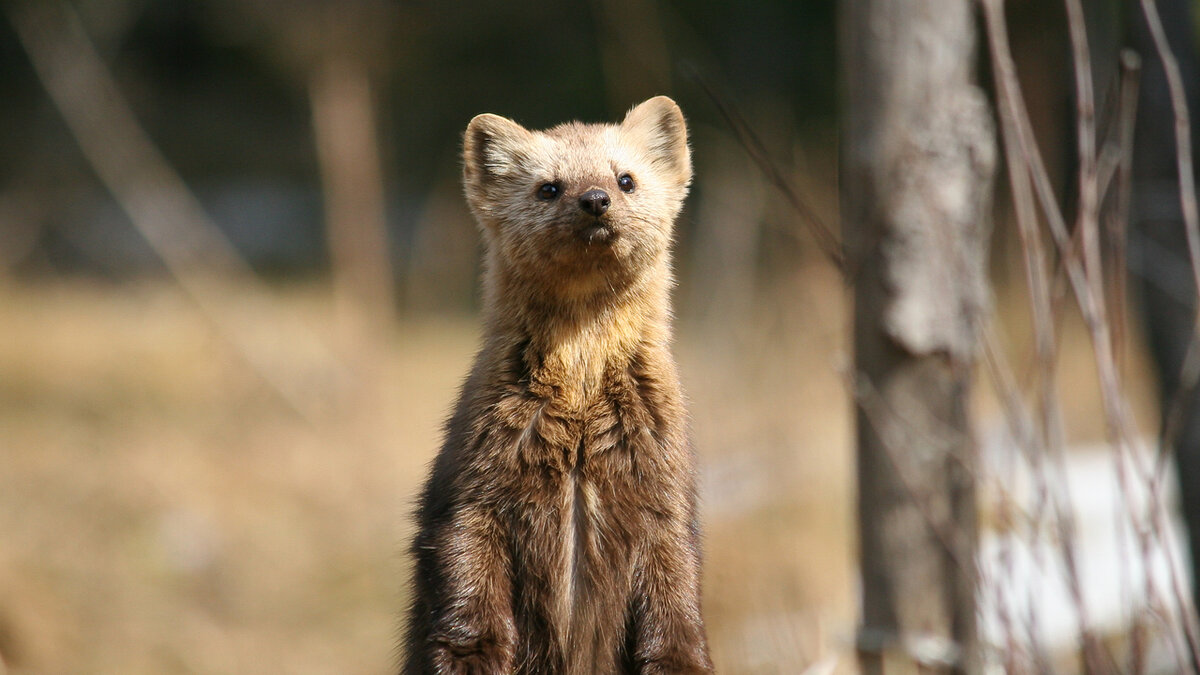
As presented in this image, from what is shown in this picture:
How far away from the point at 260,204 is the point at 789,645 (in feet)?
34.3

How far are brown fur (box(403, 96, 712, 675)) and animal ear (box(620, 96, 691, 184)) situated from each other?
0.25 meters

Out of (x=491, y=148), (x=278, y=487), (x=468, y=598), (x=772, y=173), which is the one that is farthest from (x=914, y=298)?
(x=278, y=487)

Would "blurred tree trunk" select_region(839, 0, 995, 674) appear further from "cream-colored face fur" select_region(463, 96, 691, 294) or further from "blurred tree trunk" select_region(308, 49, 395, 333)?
"blurred tree trunk" select_region(308, 49, 395, 333)

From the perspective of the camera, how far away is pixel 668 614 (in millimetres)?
3162

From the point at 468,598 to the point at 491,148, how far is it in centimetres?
144

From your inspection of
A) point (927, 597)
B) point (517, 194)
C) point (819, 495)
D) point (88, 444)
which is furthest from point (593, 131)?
point (88, 444)

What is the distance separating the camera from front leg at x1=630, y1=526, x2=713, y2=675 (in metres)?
3.14

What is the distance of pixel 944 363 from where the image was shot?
426 cm

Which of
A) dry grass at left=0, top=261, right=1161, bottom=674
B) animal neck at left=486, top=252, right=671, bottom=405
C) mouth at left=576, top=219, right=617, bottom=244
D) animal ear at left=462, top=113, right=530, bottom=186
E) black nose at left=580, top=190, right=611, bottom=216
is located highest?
animal ear at left=462, top=113, right=530, bottom=186

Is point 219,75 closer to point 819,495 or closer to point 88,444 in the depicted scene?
point 88,444

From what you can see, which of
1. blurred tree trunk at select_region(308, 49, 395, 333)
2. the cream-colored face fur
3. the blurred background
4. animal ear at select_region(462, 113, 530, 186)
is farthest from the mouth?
blurred tree trunk at select_region(308, 49, 395, 333)

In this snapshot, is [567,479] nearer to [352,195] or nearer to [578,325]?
[578,325]

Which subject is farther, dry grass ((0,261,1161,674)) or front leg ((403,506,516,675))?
dry grass ((0,261,1161,674))

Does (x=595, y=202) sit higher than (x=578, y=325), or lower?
higher
